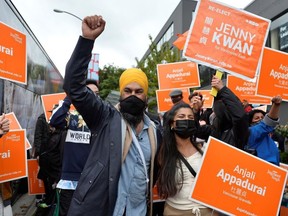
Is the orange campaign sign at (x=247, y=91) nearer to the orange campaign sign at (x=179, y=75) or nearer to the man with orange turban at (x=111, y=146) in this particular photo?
the orange campaign sign at (x=179, y=75)

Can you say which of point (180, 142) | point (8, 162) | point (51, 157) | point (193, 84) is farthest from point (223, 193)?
point (193, 84)

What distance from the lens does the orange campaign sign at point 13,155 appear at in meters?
3.29

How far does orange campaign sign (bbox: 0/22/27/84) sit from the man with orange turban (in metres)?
1.39

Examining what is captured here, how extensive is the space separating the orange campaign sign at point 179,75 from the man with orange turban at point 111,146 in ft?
14.9

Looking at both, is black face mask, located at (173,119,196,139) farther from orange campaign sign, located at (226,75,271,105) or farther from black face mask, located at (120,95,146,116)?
orange campaign sign, located at (226,75,271,105)

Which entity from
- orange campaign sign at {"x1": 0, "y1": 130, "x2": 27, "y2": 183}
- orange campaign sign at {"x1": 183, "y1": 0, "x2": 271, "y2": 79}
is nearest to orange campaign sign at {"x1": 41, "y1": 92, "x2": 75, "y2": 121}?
orange campaign sign at {"x1": 0, "y1": 130, "x2": 27, "y2": 183}

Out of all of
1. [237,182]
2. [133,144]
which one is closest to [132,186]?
[133,144]

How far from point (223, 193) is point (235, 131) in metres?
0.68

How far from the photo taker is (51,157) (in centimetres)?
490

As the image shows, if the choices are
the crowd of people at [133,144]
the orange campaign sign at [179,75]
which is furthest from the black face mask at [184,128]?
the orange campaign sign at [179,75]

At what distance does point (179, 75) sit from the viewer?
270 inches

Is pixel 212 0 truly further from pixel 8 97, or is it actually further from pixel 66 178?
pixel 8 97

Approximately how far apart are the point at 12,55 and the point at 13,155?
1028 mm

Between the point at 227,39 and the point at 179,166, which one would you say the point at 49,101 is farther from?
the point at 179,166
